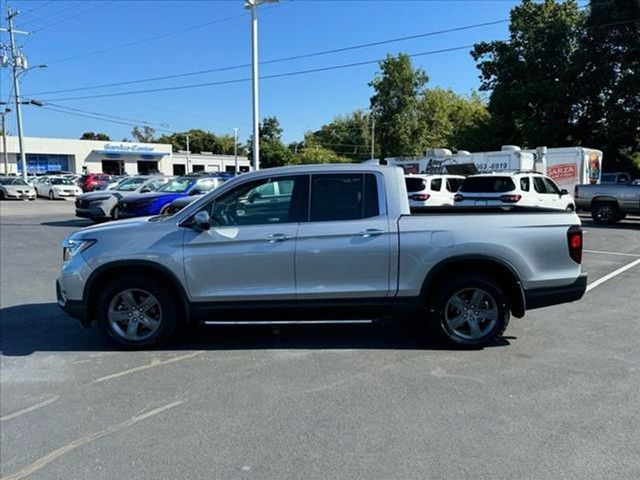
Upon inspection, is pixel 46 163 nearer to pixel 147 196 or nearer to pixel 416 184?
pixel 147 196

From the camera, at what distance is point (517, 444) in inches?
135

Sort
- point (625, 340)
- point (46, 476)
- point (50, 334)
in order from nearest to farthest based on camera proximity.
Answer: point (46, 476)
point (625, 340)
point (50, 334)

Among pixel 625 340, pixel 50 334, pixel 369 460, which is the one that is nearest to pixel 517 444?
pixel 369 460

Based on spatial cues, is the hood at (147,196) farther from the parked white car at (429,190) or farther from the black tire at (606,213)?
the black tire at (606,213)

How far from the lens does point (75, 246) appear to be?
17.4 ft

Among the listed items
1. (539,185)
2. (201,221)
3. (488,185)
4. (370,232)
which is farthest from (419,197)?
(201,221)

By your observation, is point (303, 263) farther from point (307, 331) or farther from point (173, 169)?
point (173, 169)

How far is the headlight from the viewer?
5.24m

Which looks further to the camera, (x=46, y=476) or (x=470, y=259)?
(x=470, y=259)

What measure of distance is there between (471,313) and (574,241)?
1.22 metres

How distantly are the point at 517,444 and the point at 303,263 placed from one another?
2418mm

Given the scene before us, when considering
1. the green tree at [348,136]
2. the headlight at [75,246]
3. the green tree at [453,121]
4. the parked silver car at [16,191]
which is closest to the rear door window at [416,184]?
the headlight at [75,246]

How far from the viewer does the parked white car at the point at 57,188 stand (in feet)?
119

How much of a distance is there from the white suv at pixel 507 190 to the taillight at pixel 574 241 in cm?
1037
